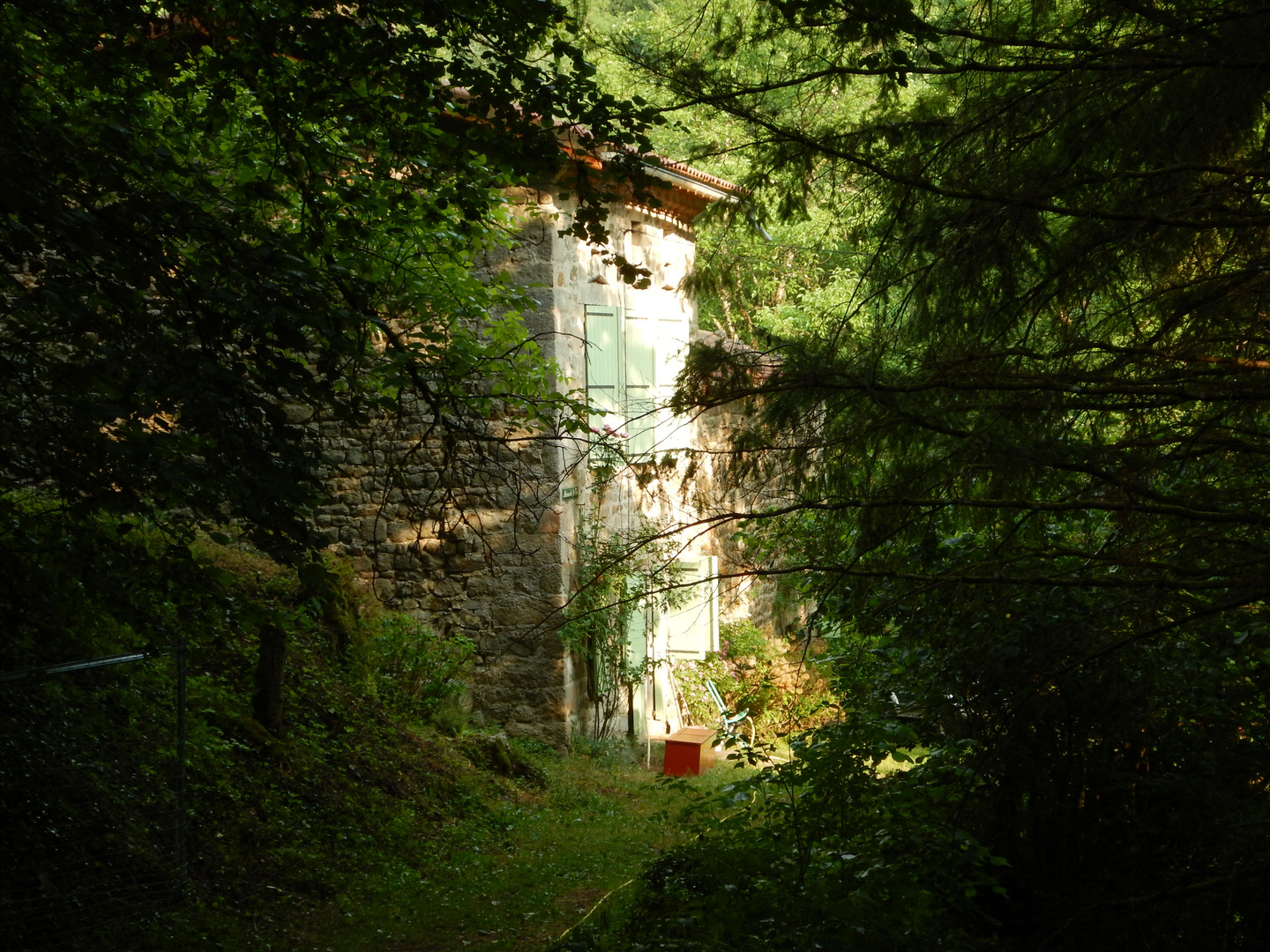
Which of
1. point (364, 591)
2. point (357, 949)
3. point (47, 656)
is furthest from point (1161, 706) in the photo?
point (364, 591)

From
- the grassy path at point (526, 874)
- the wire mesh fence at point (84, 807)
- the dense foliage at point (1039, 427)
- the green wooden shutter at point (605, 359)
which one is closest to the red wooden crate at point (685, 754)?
the grassy path at point (526, 874)

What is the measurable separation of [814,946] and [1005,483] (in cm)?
163

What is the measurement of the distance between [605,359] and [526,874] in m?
5.39

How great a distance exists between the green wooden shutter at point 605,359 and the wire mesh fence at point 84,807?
5.55m

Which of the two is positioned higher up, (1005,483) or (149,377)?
(149,377)

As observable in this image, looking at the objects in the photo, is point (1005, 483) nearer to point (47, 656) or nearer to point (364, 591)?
point (47, 656)

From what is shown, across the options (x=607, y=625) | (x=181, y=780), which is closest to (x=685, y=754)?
(x=607, y=625)

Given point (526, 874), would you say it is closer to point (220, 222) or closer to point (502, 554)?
point (502, 554)

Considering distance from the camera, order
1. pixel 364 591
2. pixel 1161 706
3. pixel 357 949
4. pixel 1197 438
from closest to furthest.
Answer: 1. pixel 1197 438
2. pixel 1161 706
3. pixel 357 949
4. pixel 364 591

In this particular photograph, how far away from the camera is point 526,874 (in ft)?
22.6

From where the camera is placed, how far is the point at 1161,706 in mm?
4293

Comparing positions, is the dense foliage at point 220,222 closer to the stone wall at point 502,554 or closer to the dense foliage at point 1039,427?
the dense foliage at point 1039,427

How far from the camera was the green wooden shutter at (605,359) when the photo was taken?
10.6 meters

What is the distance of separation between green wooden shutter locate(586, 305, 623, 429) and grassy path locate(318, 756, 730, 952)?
11.6ft
